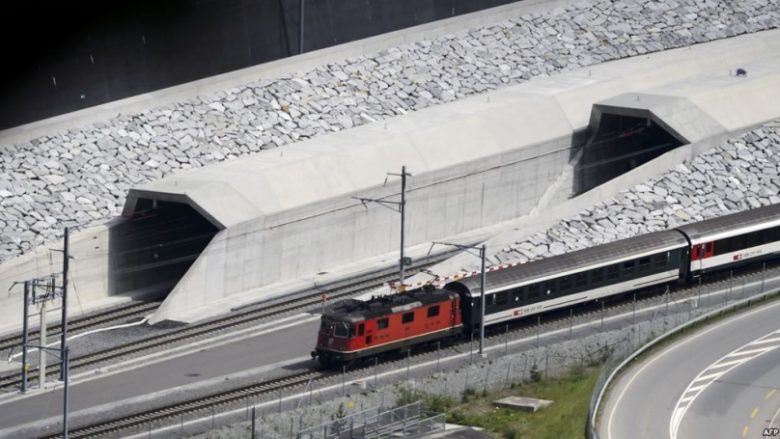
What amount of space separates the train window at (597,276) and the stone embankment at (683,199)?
507 cm

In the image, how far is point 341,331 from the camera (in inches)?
2208

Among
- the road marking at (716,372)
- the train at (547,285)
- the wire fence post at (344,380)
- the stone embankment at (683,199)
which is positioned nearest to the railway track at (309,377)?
the wire fence post at (344,380)

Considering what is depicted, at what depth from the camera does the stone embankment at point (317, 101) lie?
226 ft

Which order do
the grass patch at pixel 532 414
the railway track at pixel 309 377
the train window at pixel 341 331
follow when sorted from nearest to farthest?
the grass patch at pixel 532 414
the railway track at pixel 309 377
the train window at pixel 341 331

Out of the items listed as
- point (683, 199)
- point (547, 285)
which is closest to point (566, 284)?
point (547, 285)

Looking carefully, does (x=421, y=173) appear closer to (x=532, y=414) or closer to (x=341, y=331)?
(x=341, y=331)

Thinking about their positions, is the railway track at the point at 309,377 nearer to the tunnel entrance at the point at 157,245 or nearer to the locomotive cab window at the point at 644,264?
the locomotive cab window at the point at 644,264

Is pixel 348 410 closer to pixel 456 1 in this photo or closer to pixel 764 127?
pixel 764 127

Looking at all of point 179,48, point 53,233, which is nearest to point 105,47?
point 179,48

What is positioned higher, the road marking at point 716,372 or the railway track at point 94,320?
the road marking at point 716,372

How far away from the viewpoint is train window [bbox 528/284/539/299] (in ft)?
199

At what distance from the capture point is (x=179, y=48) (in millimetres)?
78000

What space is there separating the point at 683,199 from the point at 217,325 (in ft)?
69.1

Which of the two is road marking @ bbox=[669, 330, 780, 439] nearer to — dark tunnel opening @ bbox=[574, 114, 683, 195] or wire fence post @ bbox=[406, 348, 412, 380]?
wire fence post @ bbox=[406, 348, 412, 380]
